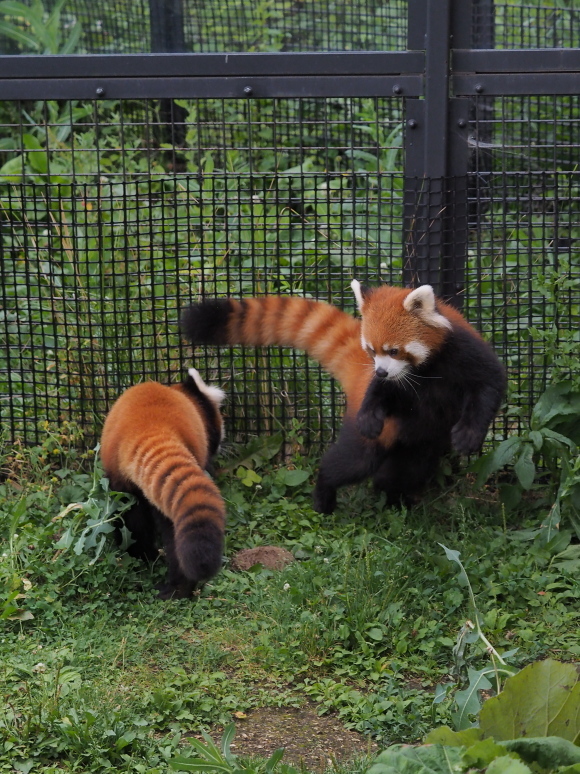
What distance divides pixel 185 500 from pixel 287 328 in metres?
1.41

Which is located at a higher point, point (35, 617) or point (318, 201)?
point (318, 201)

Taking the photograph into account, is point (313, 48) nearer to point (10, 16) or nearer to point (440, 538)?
point (10, 16)

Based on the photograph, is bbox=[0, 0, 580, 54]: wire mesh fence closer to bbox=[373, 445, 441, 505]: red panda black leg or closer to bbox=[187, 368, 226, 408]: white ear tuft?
bbox=[187, 368, 226, 408]: white ear tuft

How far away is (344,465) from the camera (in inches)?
191

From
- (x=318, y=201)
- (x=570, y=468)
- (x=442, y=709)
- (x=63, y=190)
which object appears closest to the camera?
(x=442, y=709)

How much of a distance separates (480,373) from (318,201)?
4.89 ft

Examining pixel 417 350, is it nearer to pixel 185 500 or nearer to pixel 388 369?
pixel 388 369

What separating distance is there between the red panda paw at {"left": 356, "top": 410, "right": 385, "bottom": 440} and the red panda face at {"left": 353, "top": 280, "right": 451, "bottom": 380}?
0.22 metres

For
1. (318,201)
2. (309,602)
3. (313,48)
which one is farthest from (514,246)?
(309,602)

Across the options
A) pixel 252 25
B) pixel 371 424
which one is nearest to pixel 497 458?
pixel 371 424

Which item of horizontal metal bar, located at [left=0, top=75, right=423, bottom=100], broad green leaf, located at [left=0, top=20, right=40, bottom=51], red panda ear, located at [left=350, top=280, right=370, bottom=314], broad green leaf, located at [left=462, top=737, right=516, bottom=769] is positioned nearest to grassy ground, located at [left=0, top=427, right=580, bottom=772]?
broad green leaf, located at [left=462, top=737, right=516, bottom=769]

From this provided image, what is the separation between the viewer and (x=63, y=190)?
6379 millimetres

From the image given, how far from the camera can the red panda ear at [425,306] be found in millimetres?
4297

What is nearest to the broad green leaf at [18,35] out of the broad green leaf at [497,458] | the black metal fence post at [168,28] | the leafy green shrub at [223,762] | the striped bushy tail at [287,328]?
the black metal fence post at [168,28]
